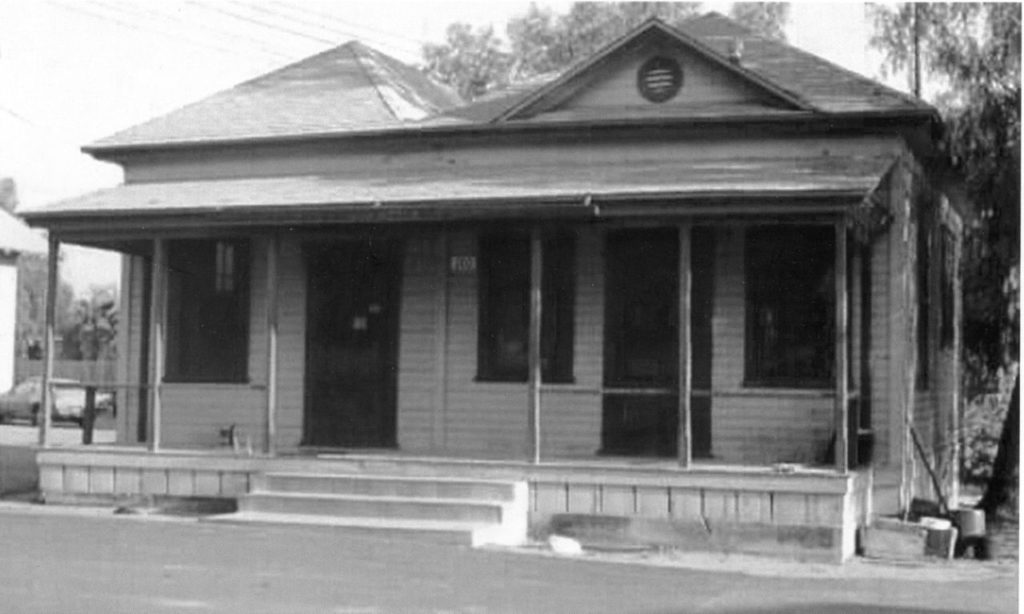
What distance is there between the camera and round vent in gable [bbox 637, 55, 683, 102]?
708 inches

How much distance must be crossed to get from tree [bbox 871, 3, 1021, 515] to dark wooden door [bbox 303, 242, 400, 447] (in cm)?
717

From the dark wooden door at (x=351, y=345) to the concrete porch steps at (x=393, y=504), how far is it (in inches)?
92.5

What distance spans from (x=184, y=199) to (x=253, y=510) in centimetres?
415

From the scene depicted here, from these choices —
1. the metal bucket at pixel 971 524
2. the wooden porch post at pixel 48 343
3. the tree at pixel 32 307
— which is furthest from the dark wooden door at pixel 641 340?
the tree at pixel 32 307

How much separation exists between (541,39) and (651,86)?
24.6 metres

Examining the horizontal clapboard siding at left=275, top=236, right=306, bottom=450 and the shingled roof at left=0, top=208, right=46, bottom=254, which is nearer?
the horizontal clapboard siding at left=275, top=236, right=306, bottom=450

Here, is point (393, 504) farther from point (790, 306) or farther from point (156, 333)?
point (790, 306)

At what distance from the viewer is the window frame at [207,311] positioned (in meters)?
19.4

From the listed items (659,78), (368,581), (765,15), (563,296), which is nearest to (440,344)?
(563,296)

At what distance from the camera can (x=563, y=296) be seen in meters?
18.0

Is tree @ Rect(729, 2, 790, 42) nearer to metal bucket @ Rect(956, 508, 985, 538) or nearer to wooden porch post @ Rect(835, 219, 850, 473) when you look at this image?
metal bucket @ Rect(956, 508, 985, 538)

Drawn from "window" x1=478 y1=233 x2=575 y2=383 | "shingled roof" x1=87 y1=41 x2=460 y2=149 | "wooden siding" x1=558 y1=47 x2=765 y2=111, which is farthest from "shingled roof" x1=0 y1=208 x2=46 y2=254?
"wooden siding" x1=558 y1=47 x2=765 y2=111

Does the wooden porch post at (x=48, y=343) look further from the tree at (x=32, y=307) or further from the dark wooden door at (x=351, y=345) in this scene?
the tree at (x=32, y=307)

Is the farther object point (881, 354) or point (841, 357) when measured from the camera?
point (881, 354)
